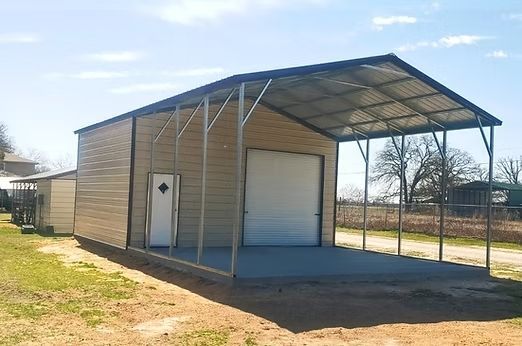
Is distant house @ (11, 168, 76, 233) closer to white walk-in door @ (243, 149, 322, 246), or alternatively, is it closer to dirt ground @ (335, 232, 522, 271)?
white walk-in door @ (243, 149, 322, 246)

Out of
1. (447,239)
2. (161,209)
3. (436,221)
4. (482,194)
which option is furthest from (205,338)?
(482,194)

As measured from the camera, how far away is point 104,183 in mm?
15688

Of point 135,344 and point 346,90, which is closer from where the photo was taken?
point 135,344

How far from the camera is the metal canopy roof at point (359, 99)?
33.9 feet

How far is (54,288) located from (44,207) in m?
13.6

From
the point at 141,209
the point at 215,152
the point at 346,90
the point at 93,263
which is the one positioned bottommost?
the point at 93,263

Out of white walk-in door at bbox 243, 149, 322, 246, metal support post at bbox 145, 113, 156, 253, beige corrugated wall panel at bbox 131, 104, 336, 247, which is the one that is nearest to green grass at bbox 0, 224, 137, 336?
metal support post at bbox 145, 113, 156, 253

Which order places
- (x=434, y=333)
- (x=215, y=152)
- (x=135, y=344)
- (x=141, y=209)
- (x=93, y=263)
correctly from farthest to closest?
(x=215, y=152) → (x=141, y=209) → (x=93, y=263) → (x=434, y=333) → (x=135, y=344)

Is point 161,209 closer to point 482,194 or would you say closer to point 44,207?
point 44,207

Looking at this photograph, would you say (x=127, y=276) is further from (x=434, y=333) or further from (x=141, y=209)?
(x=434, y=333)

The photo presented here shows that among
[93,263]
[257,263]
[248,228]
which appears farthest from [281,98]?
[93,263]

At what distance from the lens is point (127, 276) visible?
10.5 m

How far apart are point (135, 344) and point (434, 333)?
343cm

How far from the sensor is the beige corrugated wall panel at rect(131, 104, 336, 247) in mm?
13836
